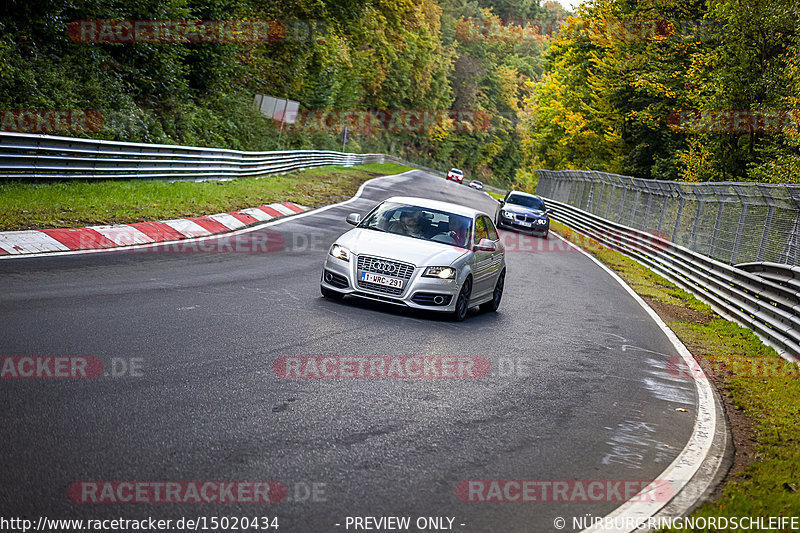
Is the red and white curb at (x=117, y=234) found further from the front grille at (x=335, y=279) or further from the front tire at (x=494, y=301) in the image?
the front tire at (x=494, y=301)

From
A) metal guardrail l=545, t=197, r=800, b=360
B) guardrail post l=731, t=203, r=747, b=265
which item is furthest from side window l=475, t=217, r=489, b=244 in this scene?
guardrail post l=731, t=203, r=747, b=265

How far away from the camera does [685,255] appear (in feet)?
66.9

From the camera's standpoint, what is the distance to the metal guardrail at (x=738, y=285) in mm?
11828

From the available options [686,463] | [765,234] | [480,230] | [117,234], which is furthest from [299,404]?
[765,234]

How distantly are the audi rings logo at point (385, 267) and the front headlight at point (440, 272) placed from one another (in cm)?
38

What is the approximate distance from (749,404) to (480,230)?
4.82m

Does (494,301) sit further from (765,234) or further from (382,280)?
(765,234)

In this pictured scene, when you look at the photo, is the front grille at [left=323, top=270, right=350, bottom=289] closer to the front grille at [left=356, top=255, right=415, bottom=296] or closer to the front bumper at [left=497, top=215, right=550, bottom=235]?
the front grille at [left=356, top=255, right=415, bottom=296]

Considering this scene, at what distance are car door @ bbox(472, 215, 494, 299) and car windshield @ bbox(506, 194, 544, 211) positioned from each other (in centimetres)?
2004

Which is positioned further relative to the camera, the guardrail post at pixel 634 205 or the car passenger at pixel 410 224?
the guardrail post at pixel 634 205

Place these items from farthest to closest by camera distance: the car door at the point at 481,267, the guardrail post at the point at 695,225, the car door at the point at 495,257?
the guardrail post at the point at 695,225
the car door at the point at 495,257
the car door at the point at 481,267

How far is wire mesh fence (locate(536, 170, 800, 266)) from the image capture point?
47.7 ft

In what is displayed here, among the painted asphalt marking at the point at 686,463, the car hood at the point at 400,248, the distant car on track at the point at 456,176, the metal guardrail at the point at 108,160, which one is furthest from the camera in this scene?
the distant car on track at the point at 456,176

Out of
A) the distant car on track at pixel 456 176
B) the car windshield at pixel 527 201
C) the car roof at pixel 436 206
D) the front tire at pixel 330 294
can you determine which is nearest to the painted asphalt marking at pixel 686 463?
the car roof at pixel 436 206
